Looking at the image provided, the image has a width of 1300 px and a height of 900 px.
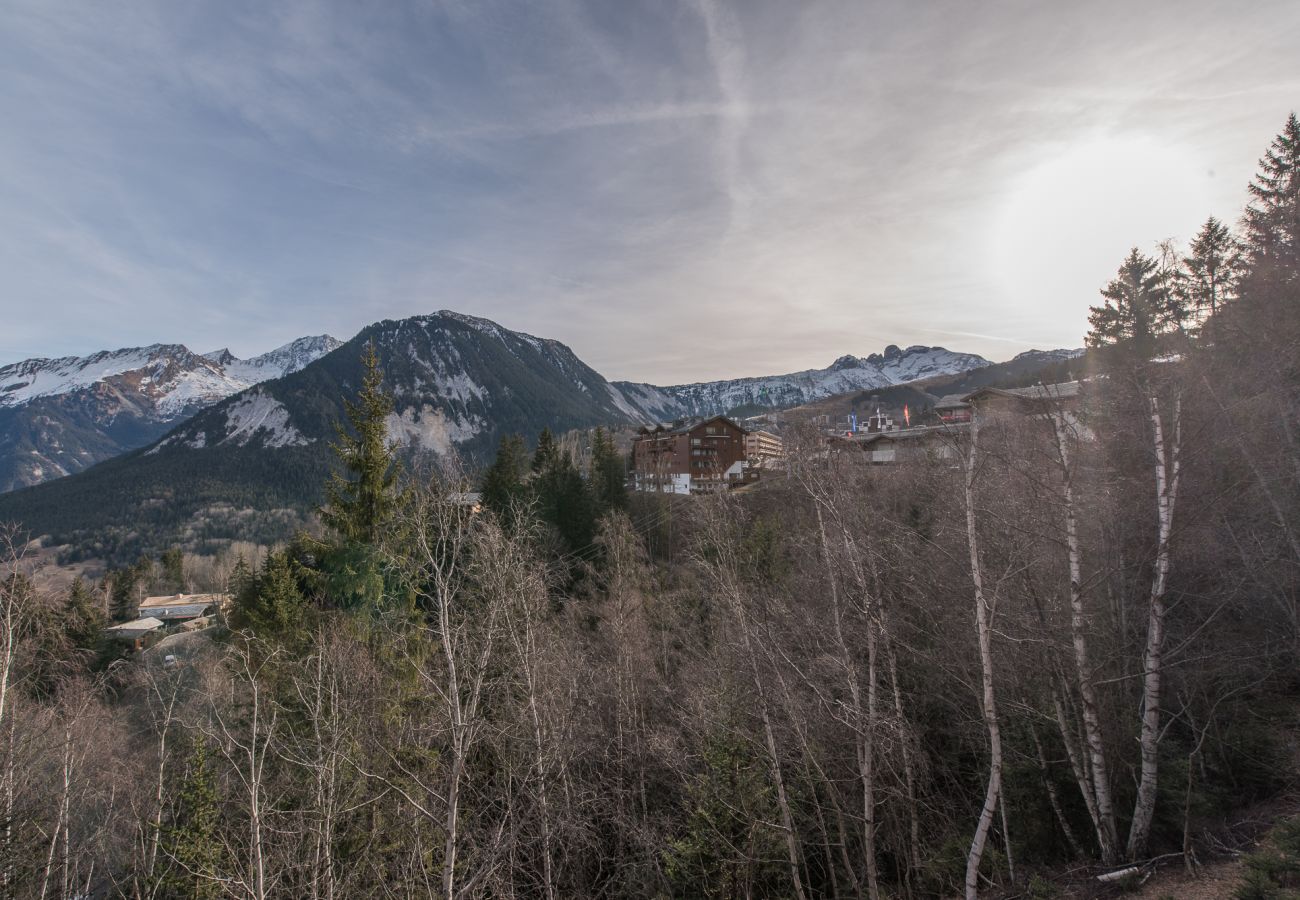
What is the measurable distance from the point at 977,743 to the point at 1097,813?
18.5ft

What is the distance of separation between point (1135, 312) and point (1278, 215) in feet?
20.3

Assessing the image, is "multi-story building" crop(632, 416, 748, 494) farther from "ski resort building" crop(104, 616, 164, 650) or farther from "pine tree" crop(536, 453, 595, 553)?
"ski resort building" crop(104, 616, 164, 650)

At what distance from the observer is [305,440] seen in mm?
189750

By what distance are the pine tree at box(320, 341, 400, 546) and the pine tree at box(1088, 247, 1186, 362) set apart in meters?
30.2

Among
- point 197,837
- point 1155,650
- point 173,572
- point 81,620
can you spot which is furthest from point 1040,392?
point 173,572

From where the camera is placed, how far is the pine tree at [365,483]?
17062 mm

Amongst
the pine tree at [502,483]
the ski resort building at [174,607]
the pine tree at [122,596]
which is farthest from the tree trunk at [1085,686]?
the ski resort building at [174,607]

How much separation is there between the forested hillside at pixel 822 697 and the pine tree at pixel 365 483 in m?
0.09

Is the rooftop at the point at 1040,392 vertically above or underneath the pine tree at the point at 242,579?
above

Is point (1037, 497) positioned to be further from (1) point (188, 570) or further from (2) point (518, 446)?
(1) point (188, 570)

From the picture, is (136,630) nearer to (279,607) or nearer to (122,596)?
(122,596)

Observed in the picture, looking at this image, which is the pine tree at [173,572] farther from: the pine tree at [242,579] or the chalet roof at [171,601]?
the pine tree at [242,579]

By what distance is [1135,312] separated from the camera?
26.1 m

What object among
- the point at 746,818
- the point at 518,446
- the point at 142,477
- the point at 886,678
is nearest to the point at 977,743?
the point at 886,678
